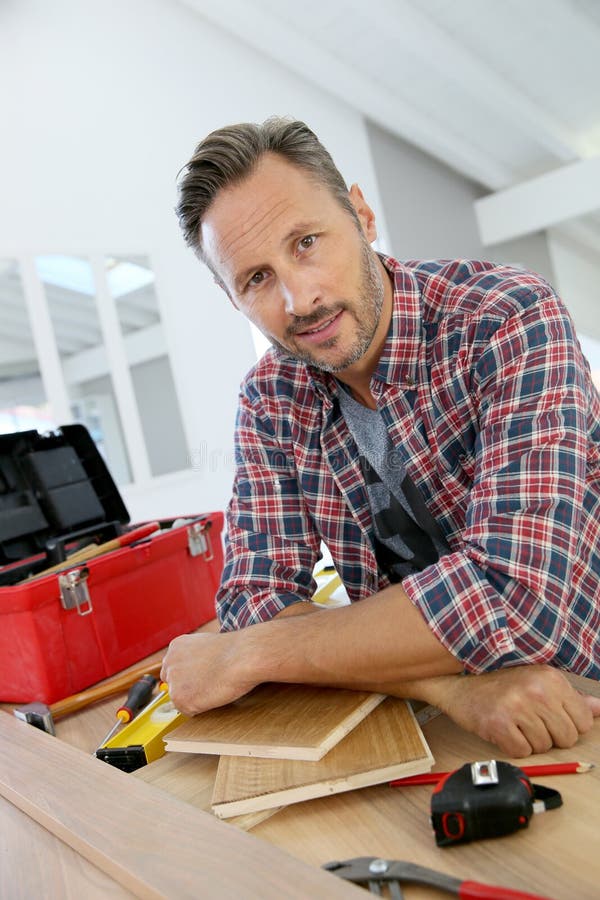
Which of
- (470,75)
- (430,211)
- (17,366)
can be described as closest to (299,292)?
(17,366)

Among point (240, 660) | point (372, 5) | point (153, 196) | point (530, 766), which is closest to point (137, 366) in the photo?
point (153, 196)

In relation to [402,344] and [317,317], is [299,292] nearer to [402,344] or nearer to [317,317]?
[317,317]

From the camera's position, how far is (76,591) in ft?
4.15

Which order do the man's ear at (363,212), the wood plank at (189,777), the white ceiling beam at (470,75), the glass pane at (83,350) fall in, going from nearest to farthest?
the wood plank at (189,777)
the man's ear at (363,212)
the glass pane at (83,350)
the white ceiling beam at (470,75)

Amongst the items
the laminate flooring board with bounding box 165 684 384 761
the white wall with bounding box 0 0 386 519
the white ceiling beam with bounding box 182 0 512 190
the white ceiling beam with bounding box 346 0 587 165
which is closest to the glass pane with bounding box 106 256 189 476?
the white wall with bounding box 0 0 386 519

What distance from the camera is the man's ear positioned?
129cm

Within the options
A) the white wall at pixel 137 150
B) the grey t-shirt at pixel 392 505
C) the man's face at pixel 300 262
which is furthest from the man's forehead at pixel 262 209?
the white wall at pixel 137 150

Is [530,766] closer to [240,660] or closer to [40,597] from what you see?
[240,660]

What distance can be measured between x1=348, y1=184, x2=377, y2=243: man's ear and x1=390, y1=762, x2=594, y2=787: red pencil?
0.89m

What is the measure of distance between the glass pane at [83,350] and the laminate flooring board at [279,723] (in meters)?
3.98

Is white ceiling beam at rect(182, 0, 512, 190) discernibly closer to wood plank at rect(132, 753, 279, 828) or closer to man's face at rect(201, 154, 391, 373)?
man's face at rect(201, 154, 391, 373)

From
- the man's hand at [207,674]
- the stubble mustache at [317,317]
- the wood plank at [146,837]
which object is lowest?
the wood plank at [146,837]

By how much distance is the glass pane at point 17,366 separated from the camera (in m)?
4.43

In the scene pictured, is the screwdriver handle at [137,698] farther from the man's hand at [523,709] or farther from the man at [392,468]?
the man's hand at [523,709]
